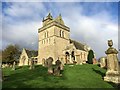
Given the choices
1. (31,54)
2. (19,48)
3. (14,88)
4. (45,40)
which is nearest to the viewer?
(14,88)

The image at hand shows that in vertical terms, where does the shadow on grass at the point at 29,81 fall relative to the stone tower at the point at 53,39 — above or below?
below

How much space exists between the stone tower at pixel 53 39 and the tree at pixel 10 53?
16682 millimetres

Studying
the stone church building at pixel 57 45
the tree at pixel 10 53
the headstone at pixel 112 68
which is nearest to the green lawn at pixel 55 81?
the headstone at pixel 112 68

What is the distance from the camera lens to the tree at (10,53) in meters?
55.3

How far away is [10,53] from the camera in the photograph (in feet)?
186

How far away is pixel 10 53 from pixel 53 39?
23.6 m

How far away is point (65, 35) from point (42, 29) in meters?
7.50

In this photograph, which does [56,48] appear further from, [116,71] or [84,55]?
[116,71]

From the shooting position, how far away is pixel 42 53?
44.7 meters

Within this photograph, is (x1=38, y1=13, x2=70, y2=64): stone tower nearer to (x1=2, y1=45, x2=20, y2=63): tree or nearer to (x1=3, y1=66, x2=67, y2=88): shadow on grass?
(x1=2, y1=45, x2=20, y2=63): tree

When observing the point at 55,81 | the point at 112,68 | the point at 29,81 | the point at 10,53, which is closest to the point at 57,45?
the point at 10,53

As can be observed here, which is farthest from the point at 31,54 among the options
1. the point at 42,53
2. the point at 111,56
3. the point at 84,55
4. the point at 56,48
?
Result: the point at 111,56

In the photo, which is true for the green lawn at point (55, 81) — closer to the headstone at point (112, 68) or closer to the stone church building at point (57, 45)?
the headstone at point (112, 68)

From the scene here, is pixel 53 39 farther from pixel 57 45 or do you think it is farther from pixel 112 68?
pixel 112 68
